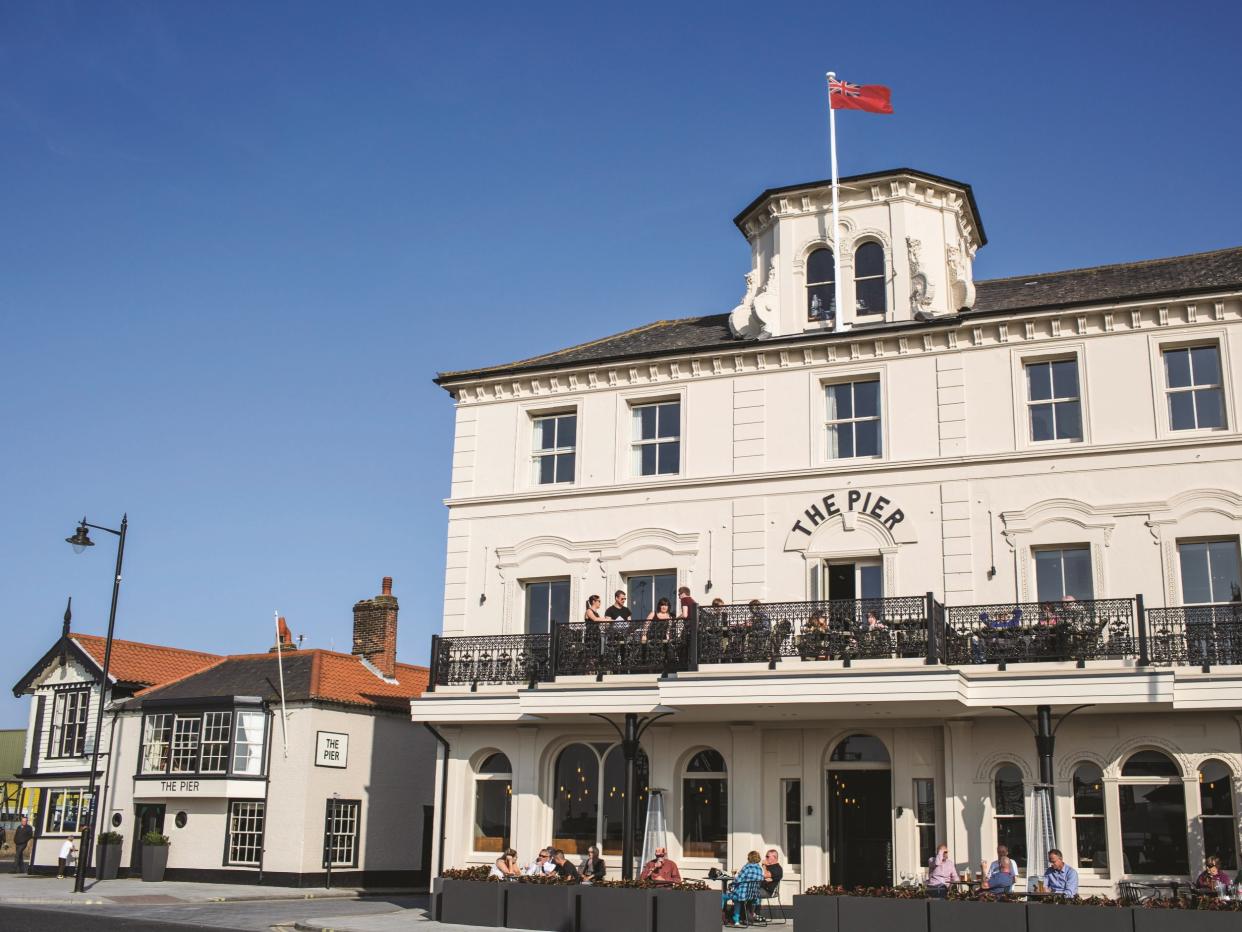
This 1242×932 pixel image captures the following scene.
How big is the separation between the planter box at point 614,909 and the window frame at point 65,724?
72.7ft

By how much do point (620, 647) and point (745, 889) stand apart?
483 cm

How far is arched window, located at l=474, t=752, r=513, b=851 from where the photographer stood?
25375 millimetres

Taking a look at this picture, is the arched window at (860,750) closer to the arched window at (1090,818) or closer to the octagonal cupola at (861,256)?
the arched window at (1090,818)

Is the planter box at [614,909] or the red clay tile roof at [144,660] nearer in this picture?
the planter box at [614,909]

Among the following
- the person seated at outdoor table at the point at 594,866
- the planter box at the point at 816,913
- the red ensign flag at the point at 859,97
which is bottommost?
the planter box at the point at 816,913

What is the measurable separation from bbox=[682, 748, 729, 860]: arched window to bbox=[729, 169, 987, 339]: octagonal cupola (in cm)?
852

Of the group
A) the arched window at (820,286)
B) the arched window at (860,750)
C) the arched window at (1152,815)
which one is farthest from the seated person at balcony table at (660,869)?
the arched window at (820,286)

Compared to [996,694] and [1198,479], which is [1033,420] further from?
[996,694]

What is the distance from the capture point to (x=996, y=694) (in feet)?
67.6

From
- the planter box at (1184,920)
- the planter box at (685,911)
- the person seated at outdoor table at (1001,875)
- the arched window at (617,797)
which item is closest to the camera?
the planter box at (1184,920)

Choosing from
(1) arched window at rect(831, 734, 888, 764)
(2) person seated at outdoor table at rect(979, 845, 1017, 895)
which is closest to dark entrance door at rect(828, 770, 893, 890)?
(1) arched window at rect(831, 734, 888, 764)

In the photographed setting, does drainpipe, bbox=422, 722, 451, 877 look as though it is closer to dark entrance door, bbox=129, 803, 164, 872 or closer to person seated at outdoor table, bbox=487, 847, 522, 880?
person seated at outdoor table, bbox=487, 847, 522, 880

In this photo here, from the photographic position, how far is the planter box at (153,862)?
3231 cm

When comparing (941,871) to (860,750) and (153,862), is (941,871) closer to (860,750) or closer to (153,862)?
(860,750)
